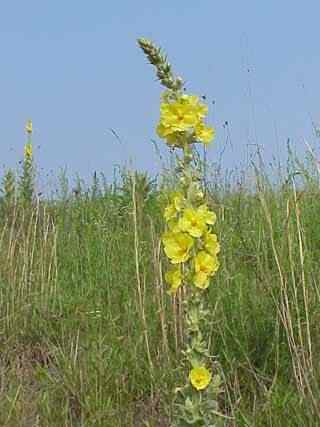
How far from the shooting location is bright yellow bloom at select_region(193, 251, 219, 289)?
5.88ft

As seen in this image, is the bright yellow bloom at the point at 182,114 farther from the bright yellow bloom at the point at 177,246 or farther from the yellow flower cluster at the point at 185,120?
the bright yellow bloom at the point at 177,246

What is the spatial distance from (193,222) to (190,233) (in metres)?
0.03

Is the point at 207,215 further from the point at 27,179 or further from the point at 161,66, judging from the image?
the point at 27,179

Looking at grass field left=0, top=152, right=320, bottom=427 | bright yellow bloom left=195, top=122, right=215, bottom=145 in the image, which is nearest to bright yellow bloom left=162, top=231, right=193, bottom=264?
bright yellow bloom left=195, top=122, right=215, bottom=145

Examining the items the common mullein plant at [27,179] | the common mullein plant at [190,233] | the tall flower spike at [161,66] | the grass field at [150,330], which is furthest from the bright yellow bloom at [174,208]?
the common mullein plant at [27,179]

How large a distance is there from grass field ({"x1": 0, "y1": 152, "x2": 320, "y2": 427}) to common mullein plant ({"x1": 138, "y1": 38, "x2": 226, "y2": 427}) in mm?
153

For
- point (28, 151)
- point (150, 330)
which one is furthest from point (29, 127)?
point (150, 330)

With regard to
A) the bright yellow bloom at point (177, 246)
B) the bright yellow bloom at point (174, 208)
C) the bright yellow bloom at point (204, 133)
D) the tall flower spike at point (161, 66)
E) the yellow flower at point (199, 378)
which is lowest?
the yellow flower at point (199, 378)

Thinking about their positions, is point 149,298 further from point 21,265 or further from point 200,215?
point 200,215

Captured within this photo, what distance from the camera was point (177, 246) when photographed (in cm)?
181

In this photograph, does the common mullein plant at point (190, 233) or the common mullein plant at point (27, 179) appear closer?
the common mullein plant at point (190, 233)

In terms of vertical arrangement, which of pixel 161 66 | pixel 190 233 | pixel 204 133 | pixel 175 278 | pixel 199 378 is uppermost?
pixel 161 66

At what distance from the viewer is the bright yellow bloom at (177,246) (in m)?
1.80

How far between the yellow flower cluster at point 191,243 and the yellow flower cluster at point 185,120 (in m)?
0.17
